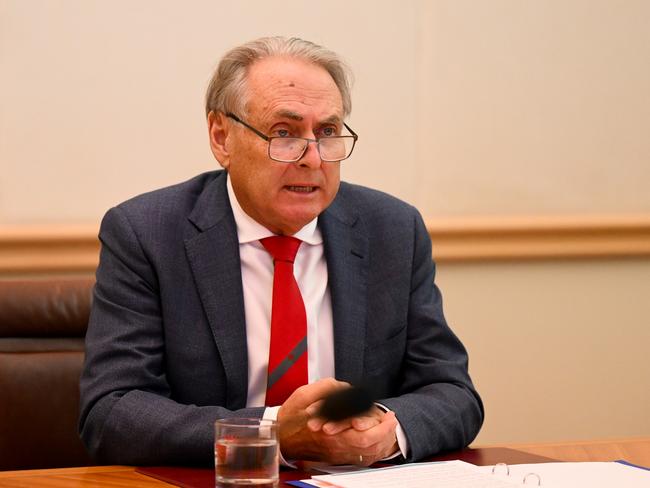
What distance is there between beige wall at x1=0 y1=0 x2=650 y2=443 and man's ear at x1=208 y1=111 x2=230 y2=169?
2.36ft

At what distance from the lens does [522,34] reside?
3.38 meters

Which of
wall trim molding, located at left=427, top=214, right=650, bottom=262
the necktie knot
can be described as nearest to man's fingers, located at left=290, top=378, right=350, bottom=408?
the necktie knot

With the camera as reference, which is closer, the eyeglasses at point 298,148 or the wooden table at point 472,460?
the wooden table at point 472,460

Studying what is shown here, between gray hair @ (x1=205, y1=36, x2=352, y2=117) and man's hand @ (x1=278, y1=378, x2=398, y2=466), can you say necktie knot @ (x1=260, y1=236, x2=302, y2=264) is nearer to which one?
gray hair @ (x1=205, y1=36, x2=352, y2=117)

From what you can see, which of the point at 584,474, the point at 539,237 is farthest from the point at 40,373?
the point at 539,237

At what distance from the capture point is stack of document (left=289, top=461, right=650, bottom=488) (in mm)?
1552

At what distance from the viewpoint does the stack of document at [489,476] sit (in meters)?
1.55

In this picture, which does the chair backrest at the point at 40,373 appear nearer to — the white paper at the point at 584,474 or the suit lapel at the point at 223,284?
the suit lapel at the point at 223,284

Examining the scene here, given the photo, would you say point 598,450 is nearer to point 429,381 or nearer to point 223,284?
point 429,381

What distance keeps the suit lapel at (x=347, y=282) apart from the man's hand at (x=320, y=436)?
39 centimetres

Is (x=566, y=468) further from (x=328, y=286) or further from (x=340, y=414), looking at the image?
(x=328, y=286)

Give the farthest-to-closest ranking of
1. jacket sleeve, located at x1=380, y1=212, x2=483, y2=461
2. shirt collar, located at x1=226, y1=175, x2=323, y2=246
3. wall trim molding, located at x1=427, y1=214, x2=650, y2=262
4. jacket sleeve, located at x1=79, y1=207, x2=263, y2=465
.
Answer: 1. wall trim molding, located at x1=427, y1=214, x2=650, y2=262
2. shirt collar, located at x1=226, y1=175, x2=323, y2=246
3. jacket sleeve, located at x1=380, y1=212, x2=483, y2=461
4. jacket sleeve, located at x1=79, y1=207, x2=263, y2=465

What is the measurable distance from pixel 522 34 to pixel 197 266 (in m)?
1.67

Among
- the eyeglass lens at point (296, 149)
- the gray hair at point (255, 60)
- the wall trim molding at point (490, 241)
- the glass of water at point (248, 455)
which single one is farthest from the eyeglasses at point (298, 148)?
the wall trim molding at point (490, 241)
